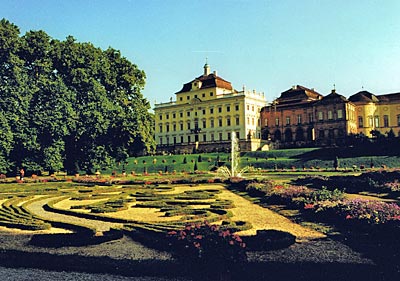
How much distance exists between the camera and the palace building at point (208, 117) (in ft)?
197

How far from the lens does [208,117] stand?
6356cm

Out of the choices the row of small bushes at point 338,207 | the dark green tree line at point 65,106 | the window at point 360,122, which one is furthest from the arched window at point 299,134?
the row of small bushes at point 338,207

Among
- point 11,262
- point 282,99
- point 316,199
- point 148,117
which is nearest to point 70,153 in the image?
point 148,117

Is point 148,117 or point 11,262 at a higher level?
point 148,117

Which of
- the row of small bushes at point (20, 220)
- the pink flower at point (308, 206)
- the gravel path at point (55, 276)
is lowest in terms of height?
the gravel path at point (55, 276)

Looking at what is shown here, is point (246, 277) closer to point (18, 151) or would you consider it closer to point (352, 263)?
point (352, 263)

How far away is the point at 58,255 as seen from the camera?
6773 millimetres

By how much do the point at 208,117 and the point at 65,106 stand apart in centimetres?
3809

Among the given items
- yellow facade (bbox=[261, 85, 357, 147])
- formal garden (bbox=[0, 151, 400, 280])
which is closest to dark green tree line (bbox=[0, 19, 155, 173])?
formal garden (bbox=[0, 151, 400, 280])

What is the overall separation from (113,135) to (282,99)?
136ft

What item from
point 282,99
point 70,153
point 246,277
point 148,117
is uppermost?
point 282,99

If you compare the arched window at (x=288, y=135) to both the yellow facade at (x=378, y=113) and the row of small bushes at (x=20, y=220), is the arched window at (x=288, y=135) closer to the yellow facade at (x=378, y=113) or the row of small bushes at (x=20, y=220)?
the yellow facade at (x=378, y=113)

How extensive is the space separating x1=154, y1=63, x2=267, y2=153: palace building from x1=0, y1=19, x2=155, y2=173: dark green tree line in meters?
27.5

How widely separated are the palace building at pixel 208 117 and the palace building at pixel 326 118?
2.86 meters
